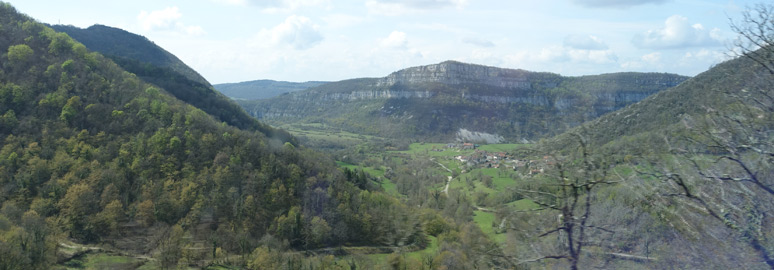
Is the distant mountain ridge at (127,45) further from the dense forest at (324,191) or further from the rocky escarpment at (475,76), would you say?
the rocky escarpment at (475,76)

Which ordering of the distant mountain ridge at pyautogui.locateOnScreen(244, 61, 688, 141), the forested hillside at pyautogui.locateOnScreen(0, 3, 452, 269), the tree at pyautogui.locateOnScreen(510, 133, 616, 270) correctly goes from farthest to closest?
the distant mountain ridge at pyautogui.locateOnScreen(244, 61, 688, 141) < the forested hillside at pyautogui.locateOnScreen(0, 3, 452, 269) < the tree at pyautogui.locateOnScreen(510, 133, 616, 270)

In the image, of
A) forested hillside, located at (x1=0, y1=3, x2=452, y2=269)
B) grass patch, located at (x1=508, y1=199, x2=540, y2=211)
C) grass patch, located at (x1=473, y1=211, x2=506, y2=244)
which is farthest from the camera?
forested hillside, located at (x1=0, y1=3, x2=452, y2=269)

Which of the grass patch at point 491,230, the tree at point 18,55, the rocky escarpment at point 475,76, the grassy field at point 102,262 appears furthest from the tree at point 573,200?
the rocky escarpment at point 475,76

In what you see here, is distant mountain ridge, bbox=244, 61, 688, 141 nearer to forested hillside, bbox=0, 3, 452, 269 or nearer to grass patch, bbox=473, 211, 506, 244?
forested hillside, bbox=0, 3, 452, 269

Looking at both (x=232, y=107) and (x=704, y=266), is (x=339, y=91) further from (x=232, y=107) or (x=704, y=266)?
(x=704, y=266)

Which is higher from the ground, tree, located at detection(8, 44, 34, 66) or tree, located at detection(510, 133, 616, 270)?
tree, located at detection(8, 44, 34, 66)

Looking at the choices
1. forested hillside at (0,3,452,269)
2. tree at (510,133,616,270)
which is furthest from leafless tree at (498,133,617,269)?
forested hillside at (0,3,452,269)

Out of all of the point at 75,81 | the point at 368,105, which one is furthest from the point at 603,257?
the point at 368,105
